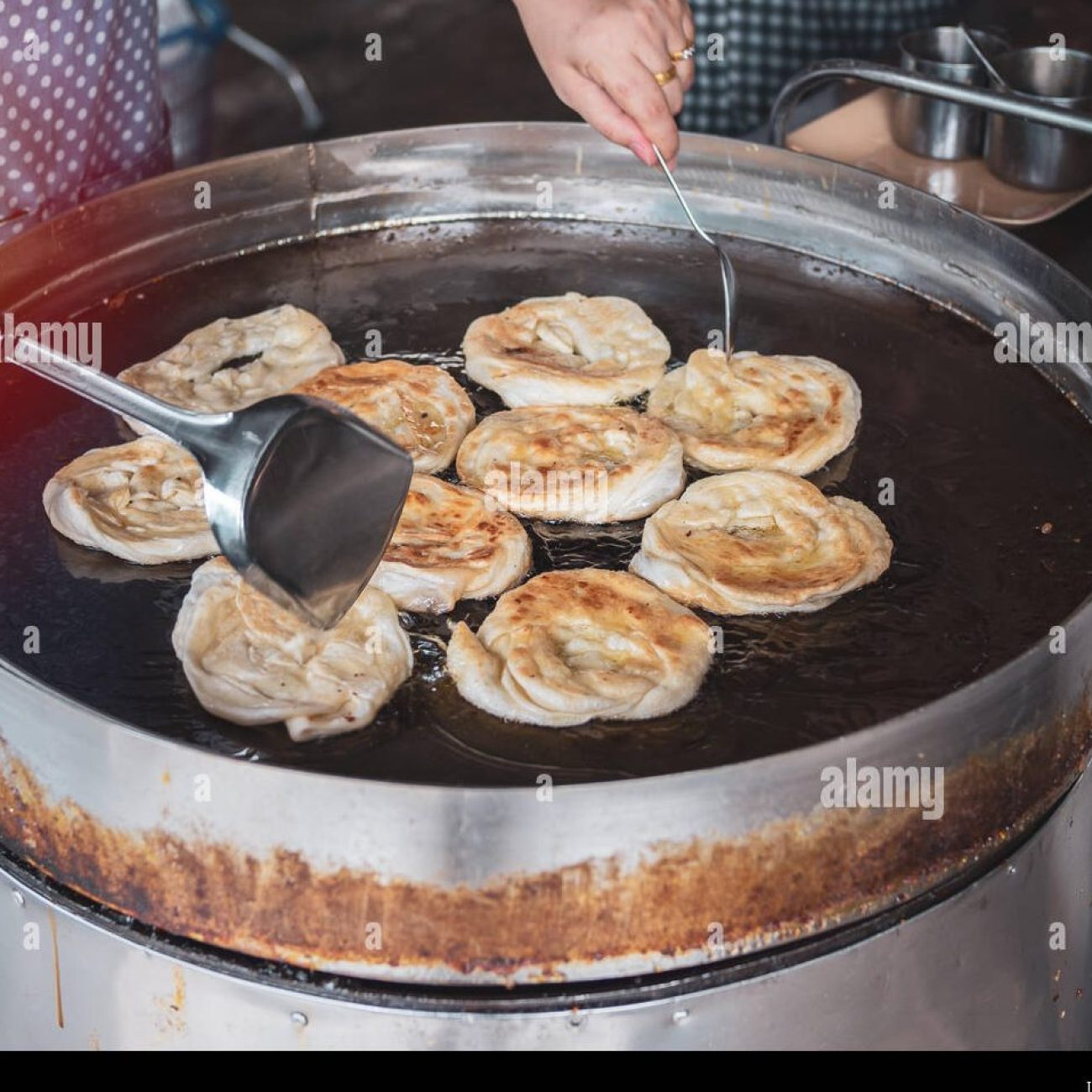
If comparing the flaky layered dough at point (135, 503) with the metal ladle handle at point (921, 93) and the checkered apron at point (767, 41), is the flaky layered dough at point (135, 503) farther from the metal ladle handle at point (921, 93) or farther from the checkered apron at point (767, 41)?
the checkered apron at point (767, 41)

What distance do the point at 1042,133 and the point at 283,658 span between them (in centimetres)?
299

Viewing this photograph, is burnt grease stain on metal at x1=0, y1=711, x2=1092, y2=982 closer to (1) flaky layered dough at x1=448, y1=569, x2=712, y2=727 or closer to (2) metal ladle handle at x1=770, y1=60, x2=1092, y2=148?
(1) flaky layered dough at x1=448, y1=569, x2=712, y2=727

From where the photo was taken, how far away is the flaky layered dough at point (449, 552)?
2701 millimetres

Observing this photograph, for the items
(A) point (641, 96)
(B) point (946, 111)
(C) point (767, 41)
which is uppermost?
(C) point (767, 41)

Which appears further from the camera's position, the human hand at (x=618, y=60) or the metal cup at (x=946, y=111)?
the metal cup at (x=946, y=111)

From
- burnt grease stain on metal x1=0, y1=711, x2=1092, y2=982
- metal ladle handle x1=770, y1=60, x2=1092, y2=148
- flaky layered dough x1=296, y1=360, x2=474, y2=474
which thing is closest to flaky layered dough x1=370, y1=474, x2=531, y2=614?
flaky layered dough x1=296, y1=360, x2=474, y2=474

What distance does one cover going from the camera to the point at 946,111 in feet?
14.8

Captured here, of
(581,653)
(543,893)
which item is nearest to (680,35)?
(581,653)

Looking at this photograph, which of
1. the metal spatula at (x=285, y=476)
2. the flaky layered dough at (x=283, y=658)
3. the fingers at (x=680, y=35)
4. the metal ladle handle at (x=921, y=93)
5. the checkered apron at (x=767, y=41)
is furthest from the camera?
the checkered apron at (x=767, y=41)

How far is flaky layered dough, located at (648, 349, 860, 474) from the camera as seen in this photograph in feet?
10.2

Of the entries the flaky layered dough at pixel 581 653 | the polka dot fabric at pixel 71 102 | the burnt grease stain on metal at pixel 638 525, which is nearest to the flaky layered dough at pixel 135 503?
the burnt grease stain on metal at pixel 638 525

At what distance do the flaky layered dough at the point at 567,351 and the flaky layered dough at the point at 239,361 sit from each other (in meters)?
0.38

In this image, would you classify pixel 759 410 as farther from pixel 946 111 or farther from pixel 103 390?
pixel 946 111

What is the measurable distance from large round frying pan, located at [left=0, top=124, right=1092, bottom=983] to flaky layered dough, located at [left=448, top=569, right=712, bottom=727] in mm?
47
